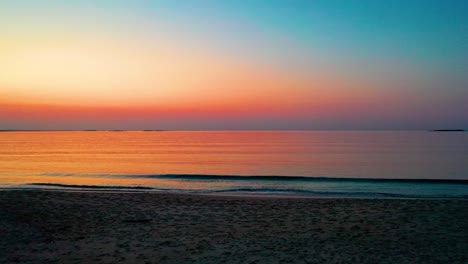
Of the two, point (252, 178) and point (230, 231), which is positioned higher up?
point (252, 178)

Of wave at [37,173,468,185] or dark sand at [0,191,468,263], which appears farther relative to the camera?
wave at [37,173,468,185]

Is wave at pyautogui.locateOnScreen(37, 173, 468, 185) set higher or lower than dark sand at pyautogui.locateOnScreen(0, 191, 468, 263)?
higher

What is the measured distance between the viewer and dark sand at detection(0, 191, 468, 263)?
11.0 m

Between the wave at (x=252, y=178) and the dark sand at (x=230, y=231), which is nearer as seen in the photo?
the dark sand at (x=230, y=231)

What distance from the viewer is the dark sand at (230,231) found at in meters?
11.0

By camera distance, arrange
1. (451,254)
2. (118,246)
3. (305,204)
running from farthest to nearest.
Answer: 1. (305,204)
2. (118,246)
3. (451,254)

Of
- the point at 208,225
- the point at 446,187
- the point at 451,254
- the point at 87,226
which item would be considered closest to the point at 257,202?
the point at 208,225

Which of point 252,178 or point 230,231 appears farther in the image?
point 252,178

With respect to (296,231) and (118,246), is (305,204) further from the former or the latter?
(118,246)

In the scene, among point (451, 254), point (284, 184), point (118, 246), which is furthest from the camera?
point (284, 184)

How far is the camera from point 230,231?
549 inches

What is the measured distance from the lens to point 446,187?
29578mm

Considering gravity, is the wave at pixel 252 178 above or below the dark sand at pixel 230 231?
above

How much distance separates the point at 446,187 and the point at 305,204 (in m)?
15.3
